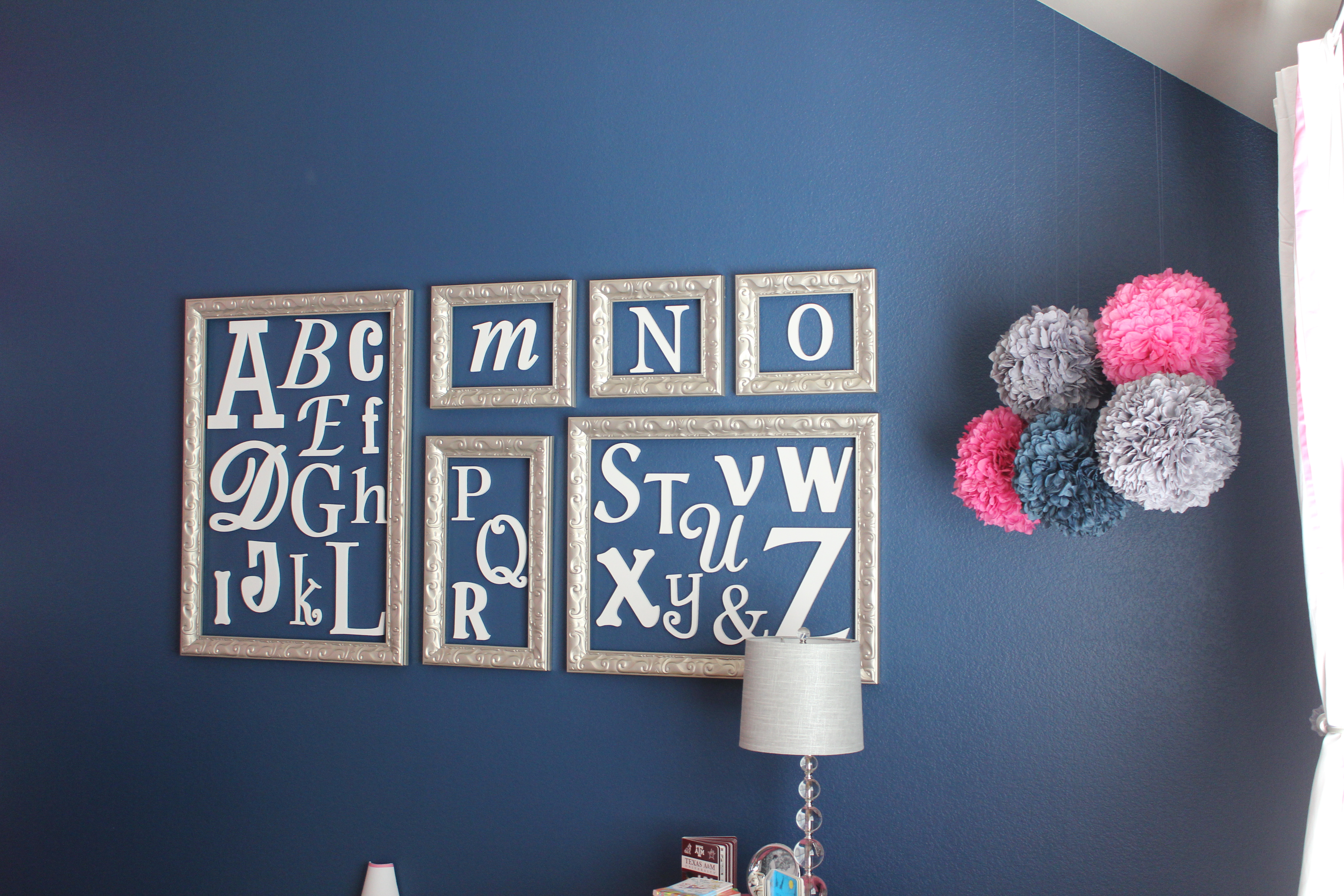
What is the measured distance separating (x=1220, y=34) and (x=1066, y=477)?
84cm

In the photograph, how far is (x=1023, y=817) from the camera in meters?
2.04

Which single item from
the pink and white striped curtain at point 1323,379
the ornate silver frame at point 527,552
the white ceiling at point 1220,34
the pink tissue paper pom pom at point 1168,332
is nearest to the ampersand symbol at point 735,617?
the ornate silver frame at point 527,552

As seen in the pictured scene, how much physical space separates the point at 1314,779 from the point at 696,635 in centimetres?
111

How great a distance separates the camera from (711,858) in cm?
203

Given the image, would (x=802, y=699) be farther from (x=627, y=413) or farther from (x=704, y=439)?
(x=627, y=413)

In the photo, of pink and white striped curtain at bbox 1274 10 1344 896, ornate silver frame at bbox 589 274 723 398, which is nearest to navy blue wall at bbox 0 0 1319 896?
ornate silver frame at bbox 589 274 723 398

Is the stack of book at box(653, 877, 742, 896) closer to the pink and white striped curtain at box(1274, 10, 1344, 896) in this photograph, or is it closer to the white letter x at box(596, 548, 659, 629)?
the white letter x at box(596, 548, 659, 629)

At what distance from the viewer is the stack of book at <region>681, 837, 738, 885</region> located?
6.65 feet

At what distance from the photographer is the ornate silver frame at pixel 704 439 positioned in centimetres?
210

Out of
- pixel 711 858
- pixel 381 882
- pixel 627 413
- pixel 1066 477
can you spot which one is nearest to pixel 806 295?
pixel 627 413

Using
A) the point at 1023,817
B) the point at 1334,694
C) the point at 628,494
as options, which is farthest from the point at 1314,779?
the point at 628,494

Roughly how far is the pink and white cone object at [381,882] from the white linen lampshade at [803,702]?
94 centimetres

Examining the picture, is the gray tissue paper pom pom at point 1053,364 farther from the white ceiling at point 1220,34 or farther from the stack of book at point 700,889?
the stack of book at point 700,889

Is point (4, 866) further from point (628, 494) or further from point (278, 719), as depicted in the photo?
point (628, 494)
